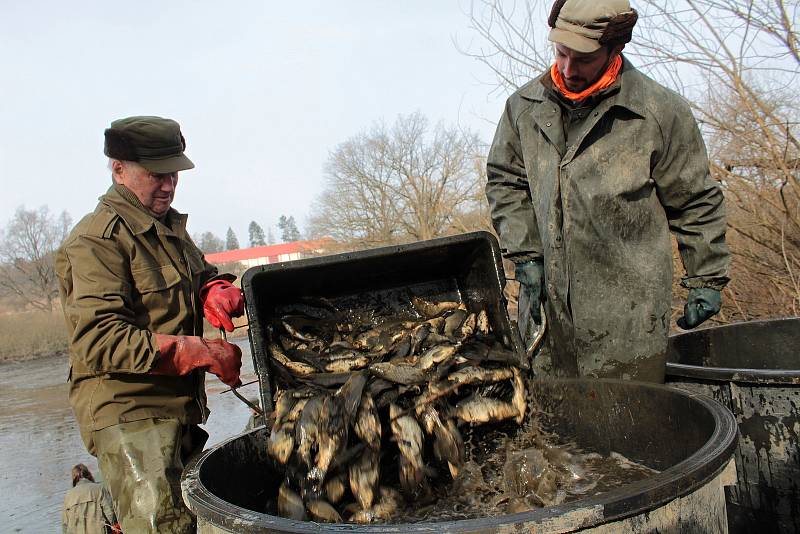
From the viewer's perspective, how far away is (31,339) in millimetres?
23219

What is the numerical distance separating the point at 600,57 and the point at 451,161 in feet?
92.9

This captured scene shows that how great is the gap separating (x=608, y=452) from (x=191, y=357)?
169 cm

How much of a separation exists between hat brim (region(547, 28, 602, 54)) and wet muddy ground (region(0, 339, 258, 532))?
→ 185 inches

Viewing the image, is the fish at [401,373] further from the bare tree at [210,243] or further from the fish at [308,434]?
the bare tree at [210,243]

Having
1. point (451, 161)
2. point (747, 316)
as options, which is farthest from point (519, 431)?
point (451, 161)

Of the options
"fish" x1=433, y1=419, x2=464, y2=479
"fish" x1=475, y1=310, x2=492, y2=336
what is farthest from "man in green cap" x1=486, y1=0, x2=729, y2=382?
"fish" x1=433, y1=419, x2=464, y2=479

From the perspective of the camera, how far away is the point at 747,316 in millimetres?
7191

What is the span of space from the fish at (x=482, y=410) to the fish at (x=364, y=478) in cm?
40

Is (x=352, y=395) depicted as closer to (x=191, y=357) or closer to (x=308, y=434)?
(x=308, y=434)

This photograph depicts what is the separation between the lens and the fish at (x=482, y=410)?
246 cm

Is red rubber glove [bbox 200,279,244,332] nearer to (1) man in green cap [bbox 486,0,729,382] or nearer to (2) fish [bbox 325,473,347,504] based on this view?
(2) fish [bbox 325,473,347,504]

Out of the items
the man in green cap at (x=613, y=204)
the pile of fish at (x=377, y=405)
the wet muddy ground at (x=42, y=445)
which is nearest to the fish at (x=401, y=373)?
the pile of fish at (x=377, y=405)

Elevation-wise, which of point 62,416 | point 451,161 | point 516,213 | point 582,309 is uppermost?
point 451,161

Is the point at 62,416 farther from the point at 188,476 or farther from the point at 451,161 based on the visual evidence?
the point at 451,161
